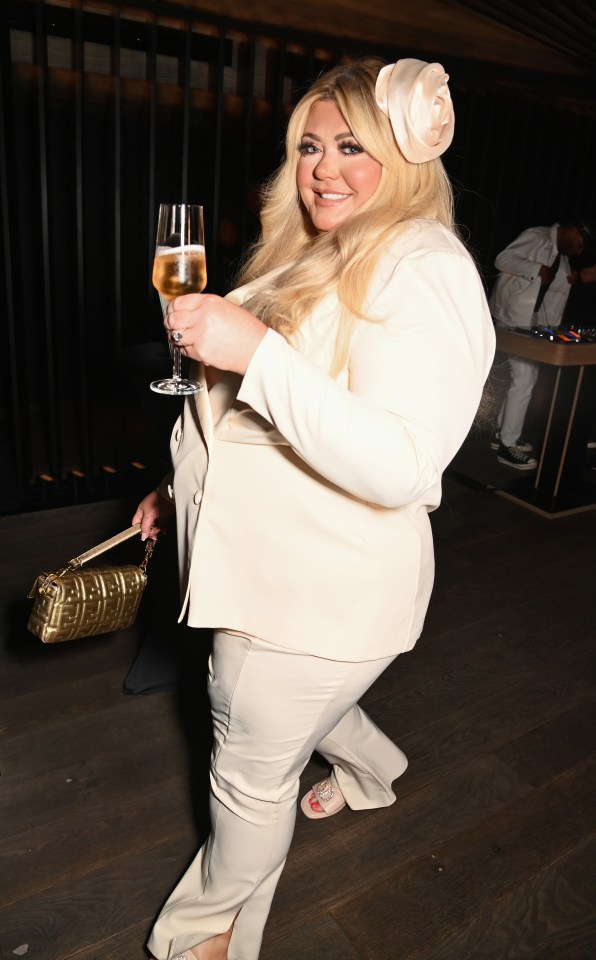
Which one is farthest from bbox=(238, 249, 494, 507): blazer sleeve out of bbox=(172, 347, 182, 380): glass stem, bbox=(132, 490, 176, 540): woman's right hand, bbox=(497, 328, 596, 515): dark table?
bbox=(497, 328, 596, 515): dark table

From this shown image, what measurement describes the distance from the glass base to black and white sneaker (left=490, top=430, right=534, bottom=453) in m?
4.11

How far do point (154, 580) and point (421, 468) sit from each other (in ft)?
5.15

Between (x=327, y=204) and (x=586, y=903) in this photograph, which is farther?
(x=586, y=903)

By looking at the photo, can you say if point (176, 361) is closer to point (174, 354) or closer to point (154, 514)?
point (174, 354)

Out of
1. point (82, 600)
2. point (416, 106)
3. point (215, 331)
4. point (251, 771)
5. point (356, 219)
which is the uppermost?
point (416, 106)

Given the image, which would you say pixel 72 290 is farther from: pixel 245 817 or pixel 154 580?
pixel 245 817

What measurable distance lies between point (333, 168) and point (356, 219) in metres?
0.09

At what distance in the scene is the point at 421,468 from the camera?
1.02m

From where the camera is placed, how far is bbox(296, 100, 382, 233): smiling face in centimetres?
120

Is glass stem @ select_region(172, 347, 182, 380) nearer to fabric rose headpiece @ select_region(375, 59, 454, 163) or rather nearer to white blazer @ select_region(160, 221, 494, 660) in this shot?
white blazer @ select_region(160, 221, 494, 660)

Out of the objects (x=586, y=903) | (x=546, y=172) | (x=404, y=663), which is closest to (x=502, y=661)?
(x=404, y=663)

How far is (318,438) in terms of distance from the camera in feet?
3.26

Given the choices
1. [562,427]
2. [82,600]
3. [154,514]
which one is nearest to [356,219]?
[154,514]

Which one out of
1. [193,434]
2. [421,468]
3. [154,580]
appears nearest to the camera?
[421,468]
